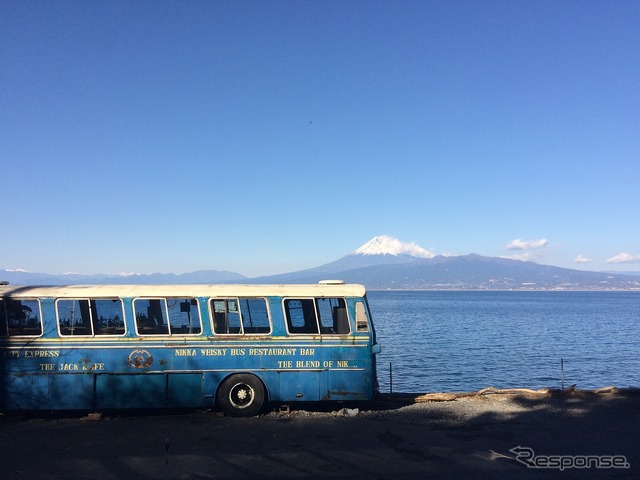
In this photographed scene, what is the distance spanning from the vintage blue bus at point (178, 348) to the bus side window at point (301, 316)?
0.02 metres

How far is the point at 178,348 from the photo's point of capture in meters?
12.1

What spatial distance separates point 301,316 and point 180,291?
9.61ft

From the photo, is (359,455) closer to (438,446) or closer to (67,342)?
(438,446)

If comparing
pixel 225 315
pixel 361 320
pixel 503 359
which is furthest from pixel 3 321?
pixel 503 359

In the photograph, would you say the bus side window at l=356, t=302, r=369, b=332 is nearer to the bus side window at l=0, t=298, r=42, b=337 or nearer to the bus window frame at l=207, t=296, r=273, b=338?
the bus window frame at l=207, t=296, r=273, b=338

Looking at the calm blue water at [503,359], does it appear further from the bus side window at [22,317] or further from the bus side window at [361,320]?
the bus side window at [22,317]

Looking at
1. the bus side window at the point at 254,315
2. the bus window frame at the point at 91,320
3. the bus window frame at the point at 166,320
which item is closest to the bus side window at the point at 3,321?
the bus window frame at the point at 91,320

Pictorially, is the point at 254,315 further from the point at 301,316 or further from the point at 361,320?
the point at 361,320

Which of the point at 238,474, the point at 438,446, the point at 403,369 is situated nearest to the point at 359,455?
the point at 438,446

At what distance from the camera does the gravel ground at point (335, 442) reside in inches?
340

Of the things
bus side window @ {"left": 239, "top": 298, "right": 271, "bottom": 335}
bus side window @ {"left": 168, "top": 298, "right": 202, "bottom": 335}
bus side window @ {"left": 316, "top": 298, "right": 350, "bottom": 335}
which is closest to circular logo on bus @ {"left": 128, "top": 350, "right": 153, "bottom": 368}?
bus side window @ {"left": 168, "top": 298, "right": 202, "bottom": 335}

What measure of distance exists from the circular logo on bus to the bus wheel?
5.76ft

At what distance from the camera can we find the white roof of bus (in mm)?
12195

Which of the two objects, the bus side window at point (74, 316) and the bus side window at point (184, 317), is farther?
the bus side window at point (184, 317)
